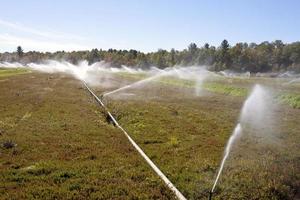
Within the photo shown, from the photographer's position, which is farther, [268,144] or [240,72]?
[240,72]

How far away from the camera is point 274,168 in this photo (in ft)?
53.0

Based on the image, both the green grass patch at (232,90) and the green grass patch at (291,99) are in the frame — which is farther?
the green grass patch at (232,90)

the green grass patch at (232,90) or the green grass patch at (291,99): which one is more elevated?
the green grass patch at (291,99)

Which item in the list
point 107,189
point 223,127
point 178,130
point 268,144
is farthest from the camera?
point 223,127

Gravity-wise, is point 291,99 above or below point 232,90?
above

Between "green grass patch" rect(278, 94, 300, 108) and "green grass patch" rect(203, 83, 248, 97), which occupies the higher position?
"green grass patch" rect(278, 94, 300, 108)

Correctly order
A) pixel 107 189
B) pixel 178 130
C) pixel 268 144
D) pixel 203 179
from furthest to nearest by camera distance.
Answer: pixel 178 130
pixel 268 144
pixel 203 179
pixel 107 189

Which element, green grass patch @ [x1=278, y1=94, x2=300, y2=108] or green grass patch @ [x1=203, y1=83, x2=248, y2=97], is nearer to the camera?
green grass patch @ [x1=278, y1=94, x2=300, y2=108]

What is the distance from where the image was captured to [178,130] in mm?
25109

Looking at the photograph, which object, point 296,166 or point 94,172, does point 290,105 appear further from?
point 94,172

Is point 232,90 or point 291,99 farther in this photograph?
point 232,90

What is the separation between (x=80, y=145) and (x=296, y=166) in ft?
32.3

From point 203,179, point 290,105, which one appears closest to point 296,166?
point 203,179

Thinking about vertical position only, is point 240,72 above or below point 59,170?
below
